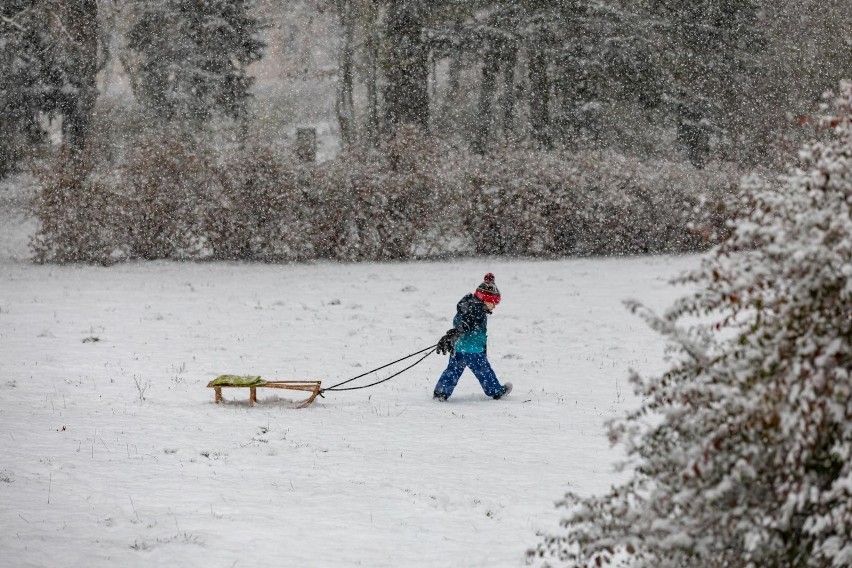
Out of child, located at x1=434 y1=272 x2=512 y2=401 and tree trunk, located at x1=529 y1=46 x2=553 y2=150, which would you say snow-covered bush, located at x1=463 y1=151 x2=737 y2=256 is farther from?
child, located at x1=434 y1=272 x2=512 y2=401

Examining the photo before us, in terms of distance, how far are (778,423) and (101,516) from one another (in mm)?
4557

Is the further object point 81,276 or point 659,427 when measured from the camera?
point 81,276

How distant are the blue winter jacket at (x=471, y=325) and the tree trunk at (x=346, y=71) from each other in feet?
77.2

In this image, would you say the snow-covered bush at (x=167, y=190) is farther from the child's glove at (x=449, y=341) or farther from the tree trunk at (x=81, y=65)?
the child's glove at (x=449, y=341)

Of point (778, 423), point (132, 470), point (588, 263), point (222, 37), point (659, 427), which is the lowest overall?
point (588, 263)

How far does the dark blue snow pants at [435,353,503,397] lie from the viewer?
1027 centimetres

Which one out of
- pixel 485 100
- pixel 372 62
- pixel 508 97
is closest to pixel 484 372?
pixel 485 100

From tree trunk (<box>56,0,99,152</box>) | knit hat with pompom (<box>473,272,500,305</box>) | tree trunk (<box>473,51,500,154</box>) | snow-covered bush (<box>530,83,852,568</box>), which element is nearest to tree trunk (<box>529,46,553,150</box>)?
tree trunk (<box>473,51,500,154</box>)

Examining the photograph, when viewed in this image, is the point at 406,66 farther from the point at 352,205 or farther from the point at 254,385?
the point at 254,385

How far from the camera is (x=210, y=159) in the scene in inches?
825

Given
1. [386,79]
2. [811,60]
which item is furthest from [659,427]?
[811,60]

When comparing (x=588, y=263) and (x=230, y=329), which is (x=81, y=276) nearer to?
(x=230, y=329)

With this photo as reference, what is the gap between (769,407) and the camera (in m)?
3.14

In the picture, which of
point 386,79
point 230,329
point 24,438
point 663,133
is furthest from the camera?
point 663,133
